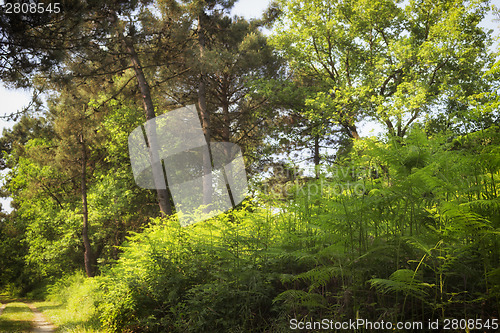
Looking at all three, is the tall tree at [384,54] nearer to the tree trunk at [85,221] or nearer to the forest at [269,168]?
the forest at [269,168]

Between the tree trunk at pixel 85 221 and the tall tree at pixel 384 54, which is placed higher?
the tall tree at pixel 384 54

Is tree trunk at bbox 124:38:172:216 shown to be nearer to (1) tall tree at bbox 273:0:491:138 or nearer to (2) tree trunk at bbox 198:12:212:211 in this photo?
(2) tree trunk at bbox 198:12:212:211

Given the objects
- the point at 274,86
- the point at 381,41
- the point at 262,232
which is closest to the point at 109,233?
the point at 274,86

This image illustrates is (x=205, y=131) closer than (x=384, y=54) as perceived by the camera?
Yes

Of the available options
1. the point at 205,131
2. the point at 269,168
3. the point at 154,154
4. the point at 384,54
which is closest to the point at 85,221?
the point at 154,154

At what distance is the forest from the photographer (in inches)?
131

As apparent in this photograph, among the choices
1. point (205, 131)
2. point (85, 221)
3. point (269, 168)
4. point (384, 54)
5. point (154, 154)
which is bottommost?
point (85, 221)

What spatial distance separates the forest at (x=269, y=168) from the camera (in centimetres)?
333

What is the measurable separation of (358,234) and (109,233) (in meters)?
18.0

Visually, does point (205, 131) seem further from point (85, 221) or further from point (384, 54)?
point (384, 54)

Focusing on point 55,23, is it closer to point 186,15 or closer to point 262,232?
point 262,232

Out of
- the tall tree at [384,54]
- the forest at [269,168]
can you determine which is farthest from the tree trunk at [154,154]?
the tall tree at [384,54]

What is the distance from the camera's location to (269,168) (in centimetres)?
1822

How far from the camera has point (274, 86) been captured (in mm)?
16219
